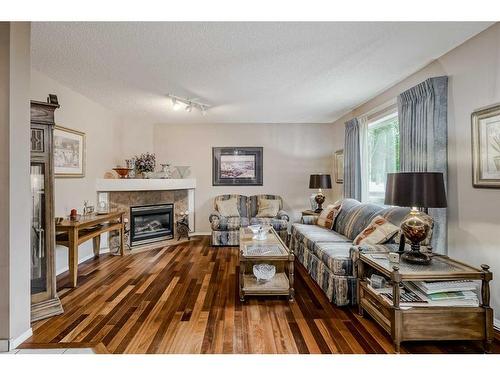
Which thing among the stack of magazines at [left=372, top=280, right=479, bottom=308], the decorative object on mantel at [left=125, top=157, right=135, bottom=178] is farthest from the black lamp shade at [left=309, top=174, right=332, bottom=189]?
the decorative object on mantel at [left=125, top=157, right=135, bottom=178]

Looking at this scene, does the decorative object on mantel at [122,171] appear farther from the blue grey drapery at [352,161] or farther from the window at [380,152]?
the window at [380,152]

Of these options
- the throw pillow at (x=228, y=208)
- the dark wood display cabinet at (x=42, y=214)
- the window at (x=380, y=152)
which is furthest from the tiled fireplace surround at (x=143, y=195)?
the window at (x=380, y=152)

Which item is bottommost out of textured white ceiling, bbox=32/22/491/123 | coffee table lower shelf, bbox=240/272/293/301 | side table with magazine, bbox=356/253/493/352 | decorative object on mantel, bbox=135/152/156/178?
coffee table lower shelf, bbox=240/272/293/301

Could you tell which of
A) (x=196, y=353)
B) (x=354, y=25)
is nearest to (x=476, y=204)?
(x=354, y=25)

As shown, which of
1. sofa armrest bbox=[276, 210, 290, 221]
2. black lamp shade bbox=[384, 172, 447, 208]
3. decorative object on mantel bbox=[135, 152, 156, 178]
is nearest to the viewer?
black lamp shade bbox=[384, 172, 447, 208]

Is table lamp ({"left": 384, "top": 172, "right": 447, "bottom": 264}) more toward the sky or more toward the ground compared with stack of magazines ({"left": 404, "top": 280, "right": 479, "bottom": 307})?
more toward the sky

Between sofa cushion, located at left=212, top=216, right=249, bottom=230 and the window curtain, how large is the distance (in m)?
2.96

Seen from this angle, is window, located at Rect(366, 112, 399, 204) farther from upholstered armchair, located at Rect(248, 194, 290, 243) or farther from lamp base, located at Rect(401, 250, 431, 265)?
lamp base, located at Rect(401, 250, 431, 265)

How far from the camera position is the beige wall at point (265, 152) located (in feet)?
19.3

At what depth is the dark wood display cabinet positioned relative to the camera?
7.88 feet

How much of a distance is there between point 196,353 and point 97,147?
3944 mm

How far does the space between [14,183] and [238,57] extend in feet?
7.17
